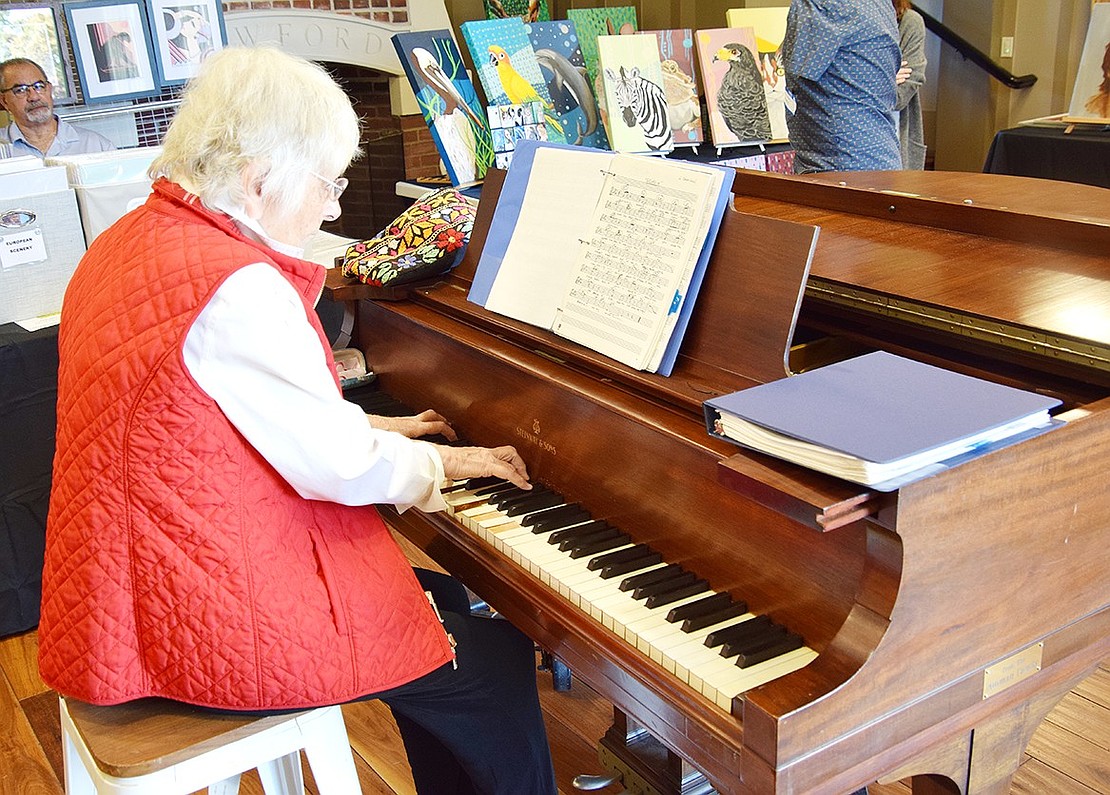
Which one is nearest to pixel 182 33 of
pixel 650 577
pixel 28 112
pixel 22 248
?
pixel 28 112

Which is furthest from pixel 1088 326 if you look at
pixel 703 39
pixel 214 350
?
pixel 703 39

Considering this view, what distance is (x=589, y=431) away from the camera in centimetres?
163

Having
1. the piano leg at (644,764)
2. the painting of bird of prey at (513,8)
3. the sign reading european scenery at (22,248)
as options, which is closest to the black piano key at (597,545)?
the piano leg at (644,764)

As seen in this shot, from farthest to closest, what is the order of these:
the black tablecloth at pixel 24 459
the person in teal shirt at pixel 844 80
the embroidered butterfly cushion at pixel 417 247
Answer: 1. the person in teal shirt at pixel 844 80
2. the black tablecloth at pixel 24 459
3. the embroidered butterfly cushion at pixel 417 247

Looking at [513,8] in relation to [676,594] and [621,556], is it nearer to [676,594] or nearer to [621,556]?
[621,556]

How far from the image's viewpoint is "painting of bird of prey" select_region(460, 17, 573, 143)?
4.71 m

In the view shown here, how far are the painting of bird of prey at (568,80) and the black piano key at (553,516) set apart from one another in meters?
3.54

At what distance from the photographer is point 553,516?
65.6 inches

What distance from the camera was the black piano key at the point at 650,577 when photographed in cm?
144

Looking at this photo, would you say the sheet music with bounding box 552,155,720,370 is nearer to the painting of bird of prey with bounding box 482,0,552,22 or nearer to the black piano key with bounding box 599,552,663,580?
the black piano key with bounding box 599,552,663,580

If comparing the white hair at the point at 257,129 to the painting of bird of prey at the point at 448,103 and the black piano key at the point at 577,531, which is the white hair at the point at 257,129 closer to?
the black piano key at the point at 577,531

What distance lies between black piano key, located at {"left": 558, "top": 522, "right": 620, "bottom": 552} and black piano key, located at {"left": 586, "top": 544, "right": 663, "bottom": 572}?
0.04 m

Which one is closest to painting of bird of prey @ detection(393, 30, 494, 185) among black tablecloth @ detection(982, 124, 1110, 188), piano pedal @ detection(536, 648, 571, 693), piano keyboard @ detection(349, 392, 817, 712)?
black tablecloth @ detection(982, 124, 1110, 188)

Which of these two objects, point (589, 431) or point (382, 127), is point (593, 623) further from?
point (382, 127)
